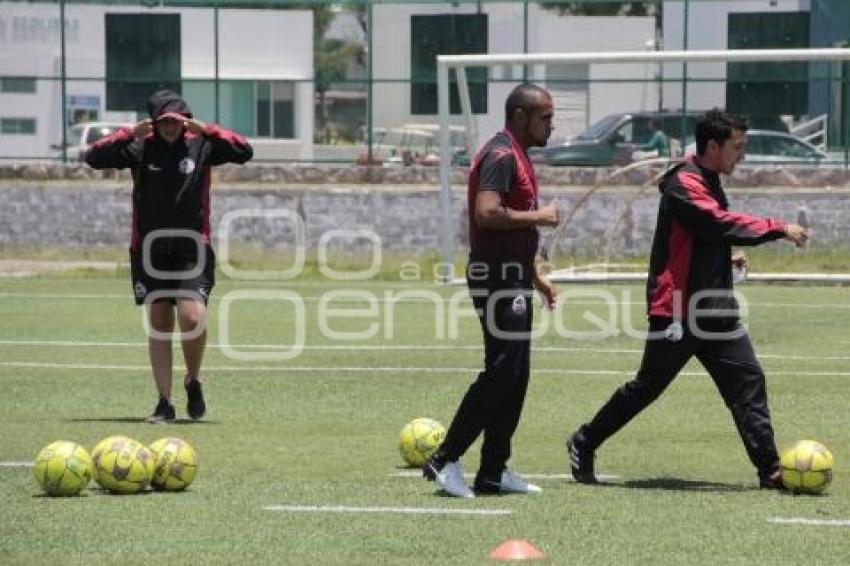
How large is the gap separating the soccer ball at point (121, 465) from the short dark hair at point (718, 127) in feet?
11.1

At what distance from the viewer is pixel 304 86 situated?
109 ft

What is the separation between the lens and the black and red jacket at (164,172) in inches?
499

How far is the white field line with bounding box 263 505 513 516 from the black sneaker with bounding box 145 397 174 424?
3570 mm

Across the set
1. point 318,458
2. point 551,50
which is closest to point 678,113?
Answer: point 551,50

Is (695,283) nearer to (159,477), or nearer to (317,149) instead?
(159,477)

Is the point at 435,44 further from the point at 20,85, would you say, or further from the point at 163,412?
the point at 163,412

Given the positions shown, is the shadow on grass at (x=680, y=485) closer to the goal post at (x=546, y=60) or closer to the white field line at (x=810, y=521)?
the white field line at (x=810, y=521)

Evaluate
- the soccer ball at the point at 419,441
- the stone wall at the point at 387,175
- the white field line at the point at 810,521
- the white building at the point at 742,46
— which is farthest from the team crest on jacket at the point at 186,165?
the white building at the point at 742,46

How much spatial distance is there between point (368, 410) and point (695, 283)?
13.4ft

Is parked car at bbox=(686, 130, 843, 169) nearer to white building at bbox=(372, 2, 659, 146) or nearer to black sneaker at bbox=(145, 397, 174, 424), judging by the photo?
white building at bbox=(372, 2, 659, 146)

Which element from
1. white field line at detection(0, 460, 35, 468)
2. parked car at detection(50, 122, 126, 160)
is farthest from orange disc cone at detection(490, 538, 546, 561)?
parked car at detection(50, 122, 126, 160)

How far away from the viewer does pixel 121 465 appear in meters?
9.52

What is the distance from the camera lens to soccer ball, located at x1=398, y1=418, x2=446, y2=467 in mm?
10570

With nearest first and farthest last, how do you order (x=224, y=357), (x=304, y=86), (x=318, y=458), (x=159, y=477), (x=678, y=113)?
(x=159, y=477)
(x=318, y=458)
(x=224, y=357)
(x=678, y=113)
(x=304, y=86)
